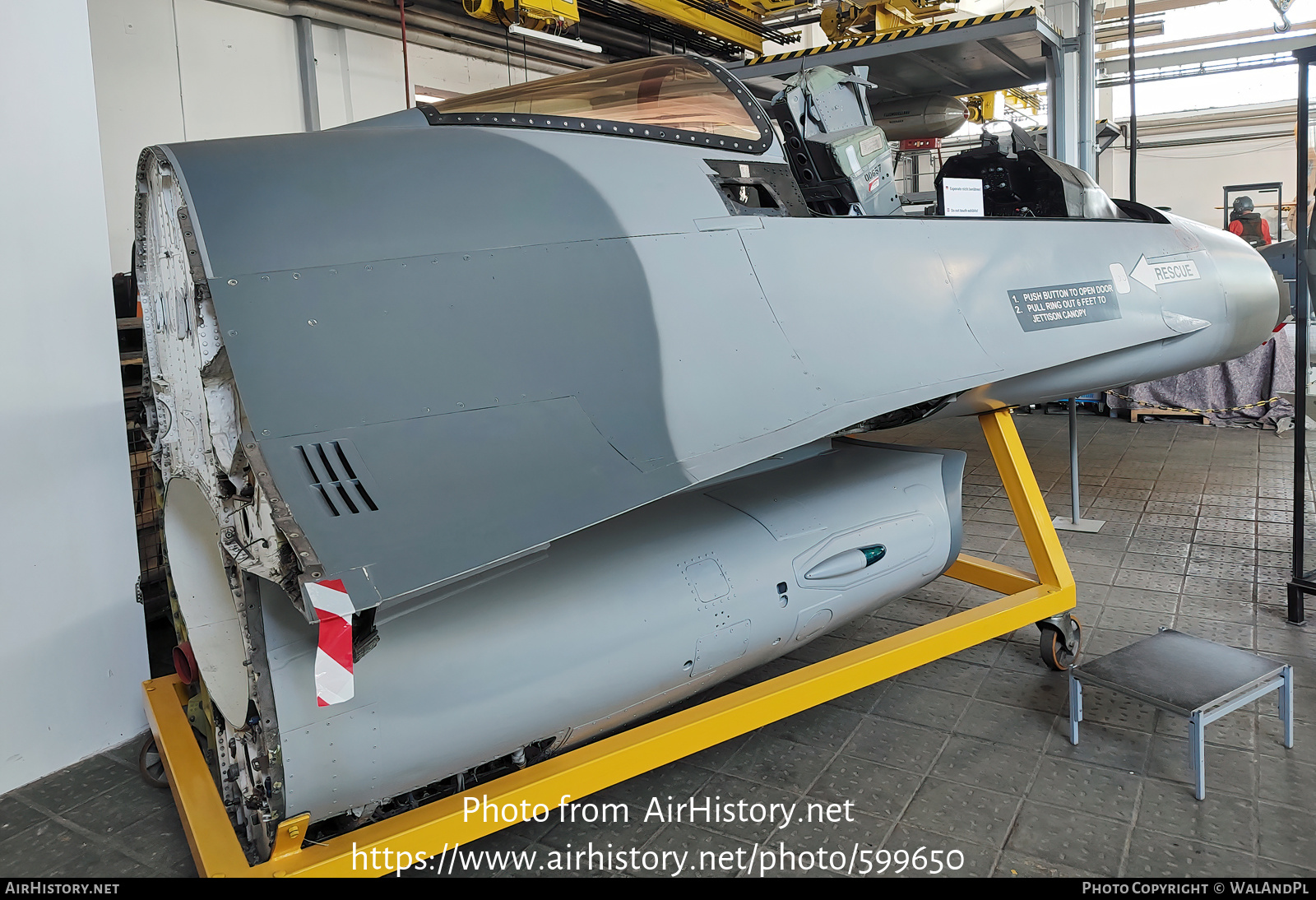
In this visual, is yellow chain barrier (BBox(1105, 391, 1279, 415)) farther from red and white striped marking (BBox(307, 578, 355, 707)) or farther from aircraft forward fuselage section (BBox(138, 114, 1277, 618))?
red and white striped marking (BBox(307, 578, 355, 707))

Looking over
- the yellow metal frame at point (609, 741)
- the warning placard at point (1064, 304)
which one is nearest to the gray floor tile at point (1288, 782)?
the yellow metal frame at point (609, 741)

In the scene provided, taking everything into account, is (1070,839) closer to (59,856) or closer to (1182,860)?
(1182,860)

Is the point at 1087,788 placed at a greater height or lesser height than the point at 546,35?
lesser

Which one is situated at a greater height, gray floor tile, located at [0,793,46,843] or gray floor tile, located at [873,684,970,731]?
→ gray floor tile, located at [0,793,46,843]

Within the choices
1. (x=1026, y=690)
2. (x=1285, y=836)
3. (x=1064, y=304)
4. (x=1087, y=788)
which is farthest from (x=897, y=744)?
(x=1064, y=304)

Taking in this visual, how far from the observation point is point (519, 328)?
6.98ft

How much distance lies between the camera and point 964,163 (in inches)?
197

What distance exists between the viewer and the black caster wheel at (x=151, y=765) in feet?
9.86

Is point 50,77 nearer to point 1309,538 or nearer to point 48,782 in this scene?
point 48,782

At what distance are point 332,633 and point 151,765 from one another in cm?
201

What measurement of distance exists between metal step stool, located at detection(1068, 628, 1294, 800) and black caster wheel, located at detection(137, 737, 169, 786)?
10.4 feet

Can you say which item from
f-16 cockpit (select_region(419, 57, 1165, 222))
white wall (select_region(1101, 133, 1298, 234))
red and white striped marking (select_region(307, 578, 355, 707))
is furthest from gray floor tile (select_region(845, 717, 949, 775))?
white wall (select_region(1101, 133, 1298, 234))

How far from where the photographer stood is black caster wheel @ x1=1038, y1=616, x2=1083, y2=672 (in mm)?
3615
